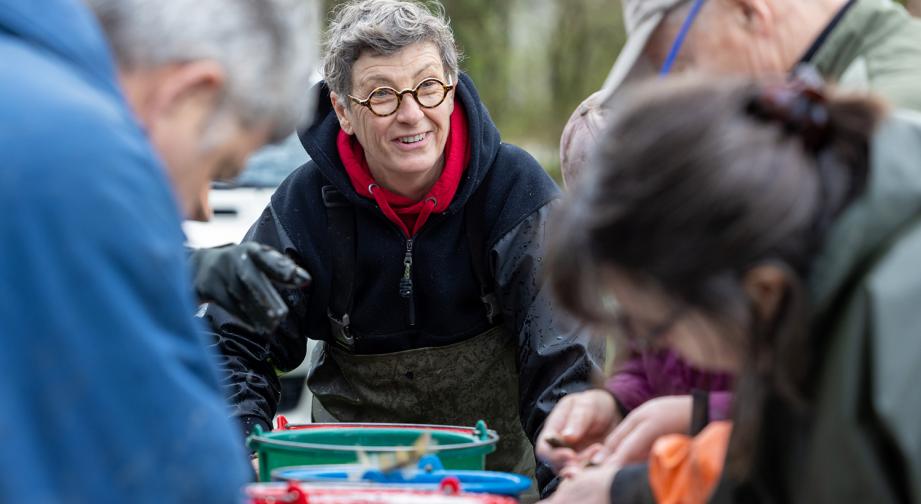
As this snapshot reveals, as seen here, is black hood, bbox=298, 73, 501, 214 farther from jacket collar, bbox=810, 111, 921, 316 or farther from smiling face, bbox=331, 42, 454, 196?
jacket collar, bbox=810, 111, 921, 316

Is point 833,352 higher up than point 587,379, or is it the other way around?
point 833,352

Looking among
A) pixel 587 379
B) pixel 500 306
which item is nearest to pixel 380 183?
pixel 500 306

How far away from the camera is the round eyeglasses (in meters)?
3.52

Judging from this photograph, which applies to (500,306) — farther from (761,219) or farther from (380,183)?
(761,219)

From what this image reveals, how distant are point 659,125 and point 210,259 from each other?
1414mm

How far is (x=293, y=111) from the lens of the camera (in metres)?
1.91

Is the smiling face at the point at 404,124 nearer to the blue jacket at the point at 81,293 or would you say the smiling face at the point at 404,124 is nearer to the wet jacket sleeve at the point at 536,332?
the wet jacket sleeve at the point at 536,332

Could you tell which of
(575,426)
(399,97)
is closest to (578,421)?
(575,426)

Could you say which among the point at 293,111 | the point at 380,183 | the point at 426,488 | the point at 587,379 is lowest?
the point at 587,379

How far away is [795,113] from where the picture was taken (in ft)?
4.95

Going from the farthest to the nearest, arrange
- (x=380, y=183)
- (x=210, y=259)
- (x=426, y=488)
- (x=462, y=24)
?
(x=462, y=24) < (x=380, y=183) < (x=210, y=259) < (x=426, y=488)

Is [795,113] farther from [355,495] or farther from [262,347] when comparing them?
[262,347]

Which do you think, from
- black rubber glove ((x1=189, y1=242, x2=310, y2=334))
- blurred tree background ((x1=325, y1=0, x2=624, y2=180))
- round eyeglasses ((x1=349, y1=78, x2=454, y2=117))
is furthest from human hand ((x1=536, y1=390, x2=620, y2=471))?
blurred tree background ((x1=325, y1=0, x2=624, y2=180))

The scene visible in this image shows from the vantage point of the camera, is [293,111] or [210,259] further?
[210,259]
